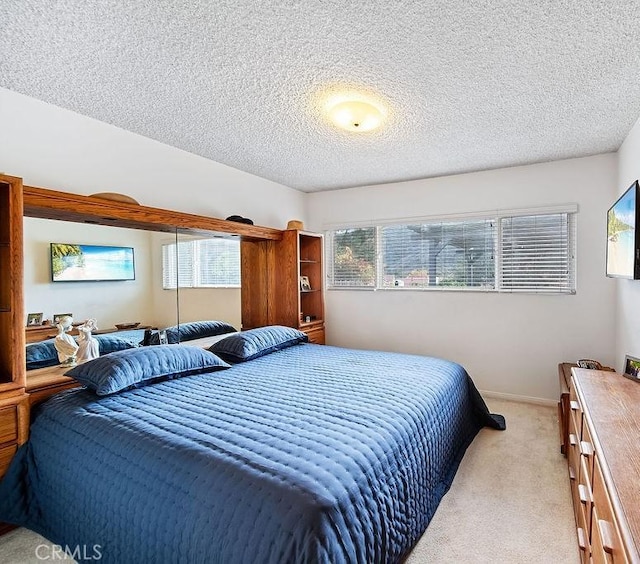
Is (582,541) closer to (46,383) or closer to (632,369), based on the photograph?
(632,369)

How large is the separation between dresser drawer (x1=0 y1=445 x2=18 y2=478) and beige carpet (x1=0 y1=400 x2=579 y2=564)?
0.36m

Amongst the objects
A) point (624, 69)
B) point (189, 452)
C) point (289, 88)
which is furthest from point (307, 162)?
point (189, 452)

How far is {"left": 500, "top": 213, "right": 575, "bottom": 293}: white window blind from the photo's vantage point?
356 centimetres

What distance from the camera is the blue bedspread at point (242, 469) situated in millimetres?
1221

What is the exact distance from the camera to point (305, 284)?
14.8 ft

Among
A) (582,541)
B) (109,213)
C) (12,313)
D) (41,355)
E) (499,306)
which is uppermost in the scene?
(109,213)

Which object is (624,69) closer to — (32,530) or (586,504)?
(586,504)

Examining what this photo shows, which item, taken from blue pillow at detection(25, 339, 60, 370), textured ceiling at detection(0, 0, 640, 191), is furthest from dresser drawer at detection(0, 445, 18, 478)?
textured ceiling at detection(0, 0, 640, 191)

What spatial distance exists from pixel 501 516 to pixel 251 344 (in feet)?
6.65

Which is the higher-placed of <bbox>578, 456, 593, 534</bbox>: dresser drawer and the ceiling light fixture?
the ceiling light fixture

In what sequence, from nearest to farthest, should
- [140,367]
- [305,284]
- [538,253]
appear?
[140,367] < [538,253] < [305,284]

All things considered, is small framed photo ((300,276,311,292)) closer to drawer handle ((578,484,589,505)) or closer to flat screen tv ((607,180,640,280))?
flat screen tv ((607,180,640,280))

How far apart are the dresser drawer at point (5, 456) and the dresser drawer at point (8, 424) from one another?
0.04 metres

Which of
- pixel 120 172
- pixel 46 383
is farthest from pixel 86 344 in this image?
pixel 120 172
